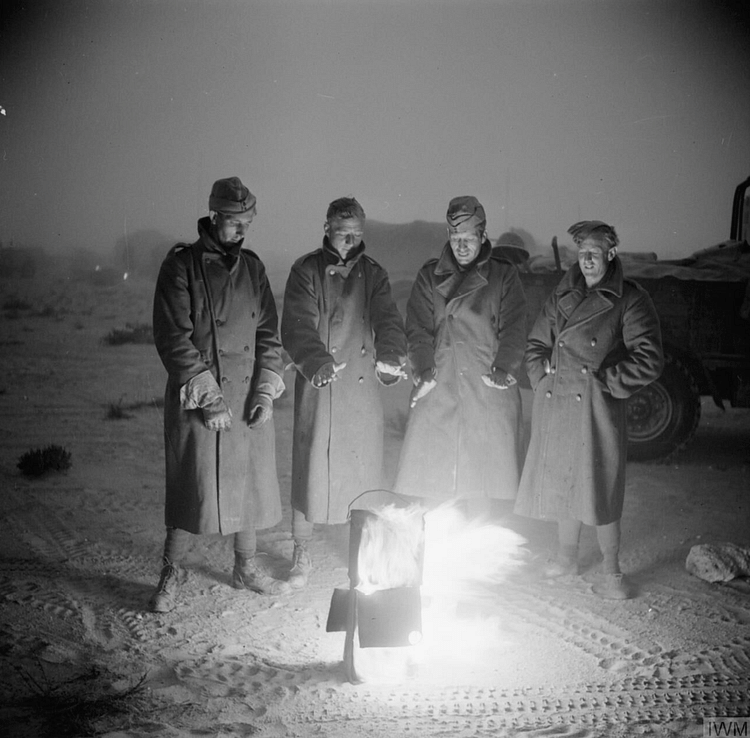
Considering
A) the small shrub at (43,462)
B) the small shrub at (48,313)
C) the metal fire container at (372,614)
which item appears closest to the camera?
the metal fire container at (372,614)

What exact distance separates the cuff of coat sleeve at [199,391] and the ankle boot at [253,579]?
1.10 metres

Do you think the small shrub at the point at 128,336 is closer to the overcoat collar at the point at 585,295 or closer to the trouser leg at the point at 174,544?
the trouser leg at the point at 174,544

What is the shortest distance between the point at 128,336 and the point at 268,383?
10112 millimetres

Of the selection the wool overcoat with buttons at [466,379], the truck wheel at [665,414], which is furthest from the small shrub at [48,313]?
the wool overcoat with buttons at [466,379]

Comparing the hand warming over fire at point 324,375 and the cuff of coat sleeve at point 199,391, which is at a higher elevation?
the hand warming over fire at point 324,375

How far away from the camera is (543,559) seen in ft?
17.7

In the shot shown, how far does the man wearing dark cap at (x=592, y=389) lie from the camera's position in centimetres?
462

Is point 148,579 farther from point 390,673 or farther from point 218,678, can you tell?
point 390,673

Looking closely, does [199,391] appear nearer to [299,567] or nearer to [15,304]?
[299,567]

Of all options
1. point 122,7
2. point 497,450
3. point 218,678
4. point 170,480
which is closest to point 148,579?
point 170,480

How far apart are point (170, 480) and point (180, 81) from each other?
6.81 meters

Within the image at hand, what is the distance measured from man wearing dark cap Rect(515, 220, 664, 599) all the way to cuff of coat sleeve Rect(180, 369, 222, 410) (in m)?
1.94

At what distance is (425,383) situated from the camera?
4871 mm

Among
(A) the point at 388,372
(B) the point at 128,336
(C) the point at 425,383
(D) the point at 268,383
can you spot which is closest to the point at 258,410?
(D) the point at 268,383
